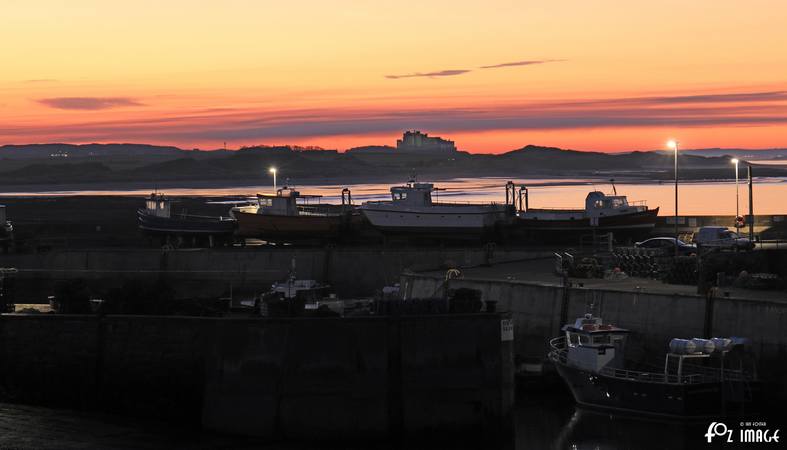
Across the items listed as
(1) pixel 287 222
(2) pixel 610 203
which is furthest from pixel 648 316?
(1) pixel 287 222

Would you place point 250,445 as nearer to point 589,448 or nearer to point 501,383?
point 501,383

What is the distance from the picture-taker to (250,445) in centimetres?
3584

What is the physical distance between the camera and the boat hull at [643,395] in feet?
132

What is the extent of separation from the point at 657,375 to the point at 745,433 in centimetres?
326

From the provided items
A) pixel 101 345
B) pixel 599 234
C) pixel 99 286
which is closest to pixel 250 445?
pixel 101 345

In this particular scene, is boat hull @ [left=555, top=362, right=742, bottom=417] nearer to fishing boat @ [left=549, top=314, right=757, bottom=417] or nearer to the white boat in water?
fishing boat @ [left=549, top=314, right=757, bottom=417]

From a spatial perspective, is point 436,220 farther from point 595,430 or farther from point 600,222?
point 595,430

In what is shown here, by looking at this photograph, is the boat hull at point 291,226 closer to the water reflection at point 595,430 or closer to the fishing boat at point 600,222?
the fishing boat at point 600,222

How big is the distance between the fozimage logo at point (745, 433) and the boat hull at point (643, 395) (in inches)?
28.2

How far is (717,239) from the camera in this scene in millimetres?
63250

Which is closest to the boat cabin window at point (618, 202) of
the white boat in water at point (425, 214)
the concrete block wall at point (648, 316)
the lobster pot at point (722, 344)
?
the white boat in water at point (425, 214)

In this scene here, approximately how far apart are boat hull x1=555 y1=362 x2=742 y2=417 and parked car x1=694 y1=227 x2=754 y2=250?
686 inches

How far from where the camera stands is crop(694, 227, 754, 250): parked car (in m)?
60.1

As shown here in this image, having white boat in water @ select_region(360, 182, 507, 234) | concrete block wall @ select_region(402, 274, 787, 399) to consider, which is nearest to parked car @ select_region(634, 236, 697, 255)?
white boat in water @ select_region(360, 182, 507, 234)
